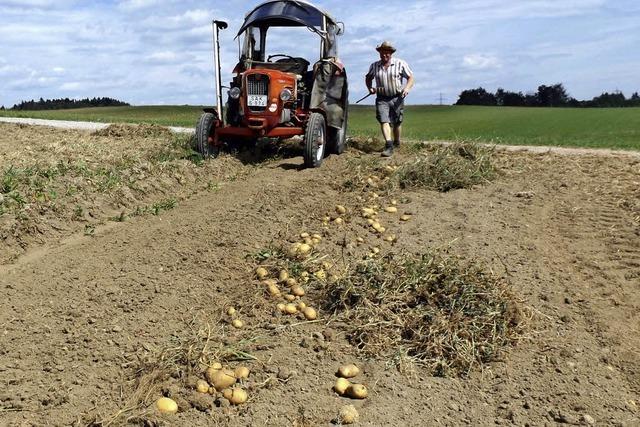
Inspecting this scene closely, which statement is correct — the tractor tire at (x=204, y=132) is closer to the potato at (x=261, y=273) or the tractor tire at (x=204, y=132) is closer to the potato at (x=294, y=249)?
the potato at (x=294, y=249)

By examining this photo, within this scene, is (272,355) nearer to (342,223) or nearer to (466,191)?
(342,223)

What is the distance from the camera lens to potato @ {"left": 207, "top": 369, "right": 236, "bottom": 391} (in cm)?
348

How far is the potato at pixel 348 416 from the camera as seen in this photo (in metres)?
3.32

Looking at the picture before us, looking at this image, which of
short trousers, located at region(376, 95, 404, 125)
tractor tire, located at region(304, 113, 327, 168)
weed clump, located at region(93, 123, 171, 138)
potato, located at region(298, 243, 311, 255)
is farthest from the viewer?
weed clump, located at region(93, 123, 171, 138)

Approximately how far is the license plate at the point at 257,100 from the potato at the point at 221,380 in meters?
6.04

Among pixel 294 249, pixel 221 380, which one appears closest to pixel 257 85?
pixel 294 249

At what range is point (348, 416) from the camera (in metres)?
3.33

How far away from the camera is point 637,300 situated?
16.8ft

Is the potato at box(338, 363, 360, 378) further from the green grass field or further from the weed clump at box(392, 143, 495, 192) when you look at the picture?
the green grass field

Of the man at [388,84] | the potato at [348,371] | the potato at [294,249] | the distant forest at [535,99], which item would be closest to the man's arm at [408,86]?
the man at [388,84]

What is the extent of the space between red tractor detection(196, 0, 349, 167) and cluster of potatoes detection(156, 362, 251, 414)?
5508 millimetres

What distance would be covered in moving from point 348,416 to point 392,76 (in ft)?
24.6

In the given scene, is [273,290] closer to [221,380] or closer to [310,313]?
[310,313]

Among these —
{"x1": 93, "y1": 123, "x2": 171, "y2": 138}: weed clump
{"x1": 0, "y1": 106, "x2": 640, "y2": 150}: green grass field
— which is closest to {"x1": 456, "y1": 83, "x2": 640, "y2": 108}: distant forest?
{"x1": 0, "y1": 106, "x2": 640, "y2": 150}: green grass field
